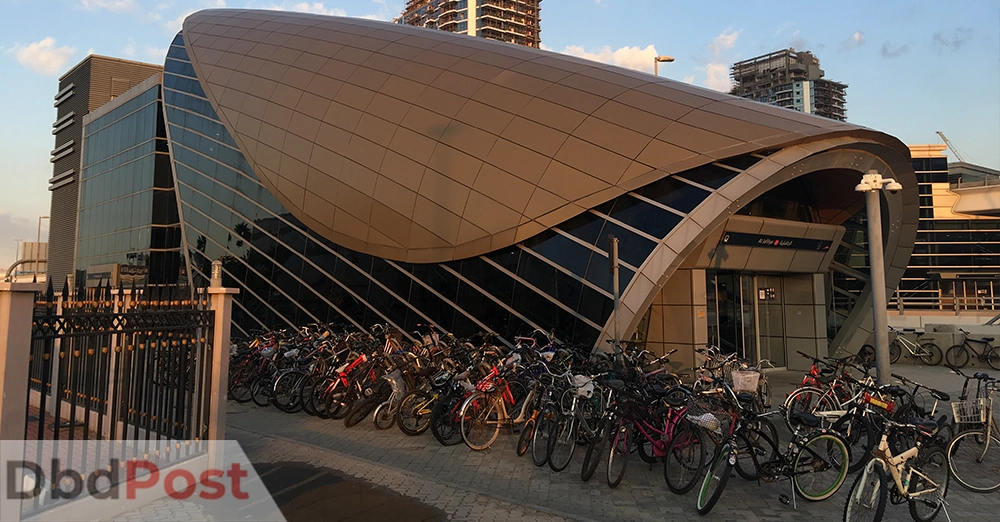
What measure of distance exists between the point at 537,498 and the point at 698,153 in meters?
8.49

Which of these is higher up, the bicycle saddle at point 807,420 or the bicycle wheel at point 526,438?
the bicycle saddle at point 807,420

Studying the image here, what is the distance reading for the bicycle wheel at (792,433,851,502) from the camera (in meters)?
6.04

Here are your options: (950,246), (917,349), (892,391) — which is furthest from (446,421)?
(950,246)

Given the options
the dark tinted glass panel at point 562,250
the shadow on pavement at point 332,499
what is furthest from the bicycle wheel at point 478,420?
the dark tinted glass panel at point 562,250

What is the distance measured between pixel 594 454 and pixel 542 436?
2.93 ft

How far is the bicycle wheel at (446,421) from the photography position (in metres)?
8.58

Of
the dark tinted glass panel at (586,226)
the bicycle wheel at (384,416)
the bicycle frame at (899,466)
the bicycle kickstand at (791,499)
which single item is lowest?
the bicycle kickstand at (791,499)

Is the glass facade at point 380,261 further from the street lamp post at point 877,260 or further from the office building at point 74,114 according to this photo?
the office building at point 74,114

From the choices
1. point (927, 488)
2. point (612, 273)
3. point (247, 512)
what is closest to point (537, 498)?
point (247, 512)

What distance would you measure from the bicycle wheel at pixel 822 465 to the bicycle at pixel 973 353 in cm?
1463

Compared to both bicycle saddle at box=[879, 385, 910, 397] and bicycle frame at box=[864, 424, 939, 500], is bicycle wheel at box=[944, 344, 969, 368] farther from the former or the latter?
bicycle frame at box=[864, 424, 939, 500]

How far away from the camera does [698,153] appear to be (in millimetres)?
12500

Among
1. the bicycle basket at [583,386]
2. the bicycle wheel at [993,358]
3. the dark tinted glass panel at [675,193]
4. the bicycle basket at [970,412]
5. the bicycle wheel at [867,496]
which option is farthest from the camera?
the bicycle wheel at [993,358]

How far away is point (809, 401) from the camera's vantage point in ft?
30.6
